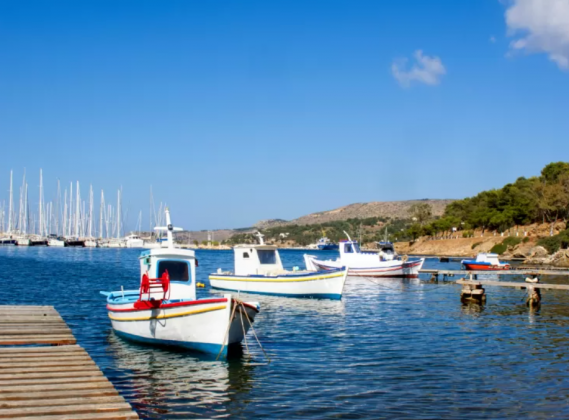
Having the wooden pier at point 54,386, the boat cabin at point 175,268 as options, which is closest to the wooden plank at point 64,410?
the wooden pier at point 54,386

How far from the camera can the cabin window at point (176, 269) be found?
20938 mm

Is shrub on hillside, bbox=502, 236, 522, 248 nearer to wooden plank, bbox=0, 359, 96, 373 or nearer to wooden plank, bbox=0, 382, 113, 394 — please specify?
wooden plank, bbox=0, 359, 96, 373

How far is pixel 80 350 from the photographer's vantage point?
13.0m

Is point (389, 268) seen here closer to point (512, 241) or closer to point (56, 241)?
point (512, 241)

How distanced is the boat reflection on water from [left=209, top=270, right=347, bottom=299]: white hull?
54.5 feet

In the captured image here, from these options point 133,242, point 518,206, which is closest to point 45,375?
point 518,206

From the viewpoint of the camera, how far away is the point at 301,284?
35.4 meters

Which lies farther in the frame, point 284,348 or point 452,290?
point 452,290

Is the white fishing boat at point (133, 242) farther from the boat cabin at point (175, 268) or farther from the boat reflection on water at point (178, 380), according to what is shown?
the boat reflection on water at point (178, 380)

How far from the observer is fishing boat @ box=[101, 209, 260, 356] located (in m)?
17.3

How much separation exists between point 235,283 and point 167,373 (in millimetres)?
22863

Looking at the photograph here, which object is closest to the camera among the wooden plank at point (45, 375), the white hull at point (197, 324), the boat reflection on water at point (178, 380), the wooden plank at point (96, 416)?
the wooden plank at point (96, 416)

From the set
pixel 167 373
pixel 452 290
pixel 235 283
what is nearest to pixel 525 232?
pixel 452 290

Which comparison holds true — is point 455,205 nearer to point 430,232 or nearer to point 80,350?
point 430,232
